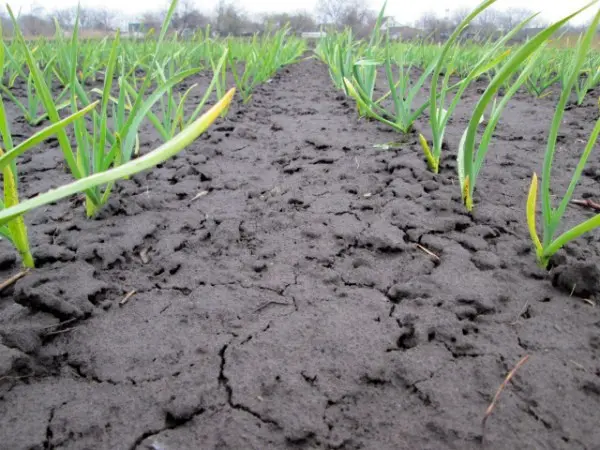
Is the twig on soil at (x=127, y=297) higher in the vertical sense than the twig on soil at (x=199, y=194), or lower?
lower

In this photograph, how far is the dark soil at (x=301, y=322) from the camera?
51cm

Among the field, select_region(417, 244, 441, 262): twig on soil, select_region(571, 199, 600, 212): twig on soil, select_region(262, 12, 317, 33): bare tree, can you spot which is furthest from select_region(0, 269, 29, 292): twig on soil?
select_region(262, 12, 317, 33): bare tree

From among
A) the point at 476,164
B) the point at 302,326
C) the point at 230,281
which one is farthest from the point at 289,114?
the point at 302,326

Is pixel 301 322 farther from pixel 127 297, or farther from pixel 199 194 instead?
pixel 199 194

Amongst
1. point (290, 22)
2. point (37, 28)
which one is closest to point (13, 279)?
point (290, 22)

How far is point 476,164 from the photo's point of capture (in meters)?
0.93

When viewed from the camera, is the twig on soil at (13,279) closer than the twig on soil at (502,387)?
No

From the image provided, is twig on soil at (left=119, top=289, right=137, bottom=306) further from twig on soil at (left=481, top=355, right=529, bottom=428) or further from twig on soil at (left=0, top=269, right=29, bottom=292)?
twig on soil at (left=481, top=355, right=529, bottom=428)

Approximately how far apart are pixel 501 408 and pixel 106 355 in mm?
548

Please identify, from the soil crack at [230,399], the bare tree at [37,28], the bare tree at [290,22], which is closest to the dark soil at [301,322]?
the soil crack at [230,399]

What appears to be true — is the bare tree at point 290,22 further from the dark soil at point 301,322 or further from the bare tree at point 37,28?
the dark soil at point 301,322

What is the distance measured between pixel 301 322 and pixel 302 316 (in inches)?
0.6

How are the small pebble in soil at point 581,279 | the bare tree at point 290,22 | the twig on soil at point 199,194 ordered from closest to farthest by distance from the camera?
the small pebble in soil at point 581,279
the twig on soil at point 199,194
the bare tree at point 290,22

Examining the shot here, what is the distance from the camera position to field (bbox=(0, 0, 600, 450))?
0.51 m
